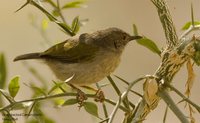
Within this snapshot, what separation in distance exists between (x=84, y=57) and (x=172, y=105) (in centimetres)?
259

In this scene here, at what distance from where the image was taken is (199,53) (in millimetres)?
1861

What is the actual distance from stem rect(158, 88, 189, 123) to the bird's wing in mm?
2166

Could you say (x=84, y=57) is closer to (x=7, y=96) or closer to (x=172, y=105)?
(x=7, y=96)

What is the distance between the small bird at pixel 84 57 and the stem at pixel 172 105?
1.95 m

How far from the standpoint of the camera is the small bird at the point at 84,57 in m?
4.02

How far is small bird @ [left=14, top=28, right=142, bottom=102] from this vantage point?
402 cm

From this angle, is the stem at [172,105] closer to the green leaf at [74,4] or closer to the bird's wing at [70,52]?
the green leaf at [74,4]

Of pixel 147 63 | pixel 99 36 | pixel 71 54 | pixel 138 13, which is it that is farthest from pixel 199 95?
pixel 71 54

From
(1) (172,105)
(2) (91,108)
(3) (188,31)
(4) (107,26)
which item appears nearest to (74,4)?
(2) (91,108)

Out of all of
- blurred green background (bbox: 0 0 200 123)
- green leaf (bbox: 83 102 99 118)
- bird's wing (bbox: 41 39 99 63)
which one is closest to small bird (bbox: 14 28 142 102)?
bird's wing (bbox: 41 39 99 63)

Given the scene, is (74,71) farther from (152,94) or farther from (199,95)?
(199,95)

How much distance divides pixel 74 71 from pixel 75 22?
5.64 ft

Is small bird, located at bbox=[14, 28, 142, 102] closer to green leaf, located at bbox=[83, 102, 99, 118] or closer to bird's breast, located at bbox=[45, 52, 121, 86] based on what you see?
bird's breast, located at bbox=[45, 52, 121, 86]

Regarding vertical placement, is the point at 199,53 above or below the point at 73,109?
above
